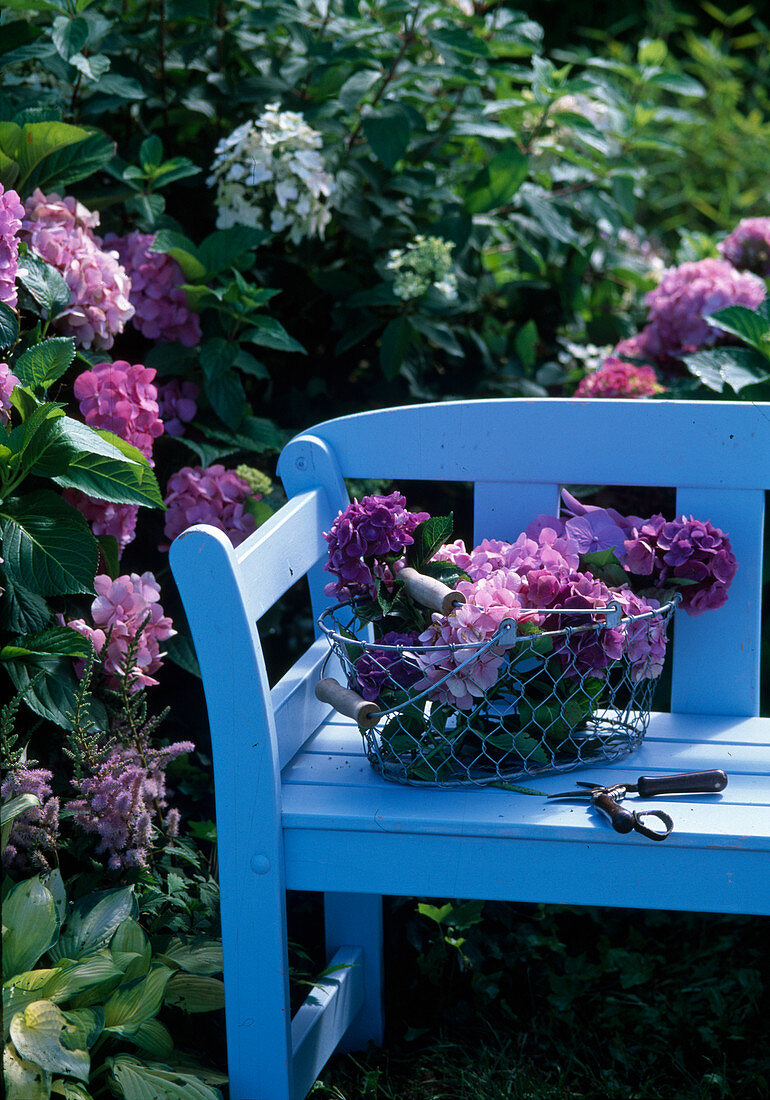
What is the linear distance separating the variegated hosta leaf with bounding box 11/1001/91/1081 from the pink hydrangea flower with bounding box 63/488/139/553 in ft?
2.18

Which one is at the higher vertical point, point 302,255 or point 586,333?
point 302,255

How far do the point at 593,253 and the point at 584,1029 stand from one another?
6.04 ft

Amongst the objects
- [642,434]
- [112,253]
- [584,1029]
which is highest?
[112,253]

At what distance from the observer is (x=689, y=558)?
1.35m

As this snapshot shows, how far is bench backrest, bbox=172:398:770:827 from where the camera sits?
1.45m

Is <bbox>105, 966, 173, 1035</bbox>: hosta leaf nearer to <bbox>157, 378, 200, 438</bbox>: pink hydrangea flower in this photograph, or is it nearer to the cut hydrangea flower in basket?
the cut hydrangea flower in basket

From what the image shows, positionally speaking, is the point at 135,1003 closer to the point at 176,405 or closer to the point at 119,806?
the point at 119,806

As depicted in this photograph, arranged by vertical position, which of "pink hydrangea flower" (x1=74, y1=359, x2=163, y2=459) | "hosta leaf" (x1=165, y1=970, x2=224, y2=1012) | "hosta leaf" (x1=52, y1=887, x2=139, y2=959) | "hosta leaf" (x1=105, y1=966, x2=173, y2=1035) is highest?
"pink hydrangea flower" (x1=74, y1=359, x2=163, y2=459)

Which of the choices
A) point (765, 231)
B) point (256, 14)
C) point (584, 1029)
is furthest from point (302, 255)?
point (584, 1029)

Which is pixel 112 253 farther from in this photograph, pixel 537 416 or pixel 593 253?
pixel 593 253

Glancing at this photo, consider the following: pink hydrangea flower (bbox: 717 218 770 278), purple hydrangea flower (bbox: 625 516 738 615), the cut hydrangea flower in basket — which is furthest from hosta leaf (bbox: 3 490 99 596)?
pink hydrangea flower (bbox: 717 218 770 278)

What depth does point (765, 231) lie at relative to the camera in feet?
7.87

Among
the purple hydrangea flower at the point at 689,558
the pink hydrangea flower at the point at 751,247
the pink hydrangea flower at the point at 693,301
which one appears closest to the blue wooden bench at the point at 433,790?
the purple hydrangea flower at the point at 689,558

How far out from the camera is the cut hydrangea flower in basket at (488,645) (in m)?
1.21
